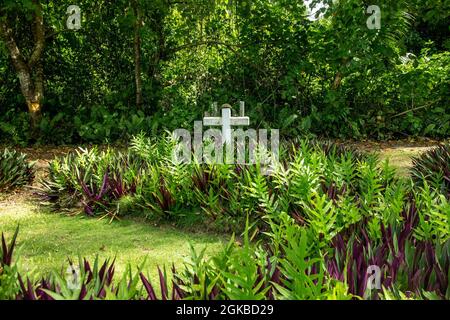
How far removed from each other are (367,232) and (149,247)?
2122 mm

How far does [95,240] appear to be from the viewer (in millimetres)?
4961

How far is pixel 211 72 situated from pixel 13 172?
6065mm

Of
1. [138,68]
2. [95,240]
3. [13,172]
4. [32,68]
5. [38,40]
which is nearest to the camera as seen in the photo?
[95,240]

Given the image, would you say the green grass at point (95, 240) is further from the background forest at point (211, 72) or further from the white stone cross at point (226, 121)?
the background forest at point (211, 72)

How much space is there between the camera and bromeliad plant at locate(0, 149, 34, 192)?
6.71m

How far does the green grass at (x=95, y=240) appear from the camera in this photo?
4.40 metres

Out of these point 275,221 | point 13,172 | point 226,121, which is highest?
point 226,121

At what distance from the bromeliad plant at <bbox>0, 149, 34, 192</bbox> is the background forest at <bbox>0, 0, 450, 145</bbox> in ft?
11.8

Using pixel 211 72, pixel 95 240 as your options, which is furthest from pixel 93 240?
pixel 211 72

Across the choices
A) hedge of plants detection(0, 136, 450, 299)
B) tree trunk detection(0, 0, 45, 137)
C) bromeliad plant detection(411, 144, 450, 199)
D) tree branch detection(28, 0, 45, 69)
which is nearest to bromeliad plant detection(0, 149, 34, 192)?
hedge of plants detection(0, 136, 450, 299)

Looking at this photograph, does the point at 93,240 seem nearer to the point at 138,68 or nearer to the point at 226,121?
the point at 226,121

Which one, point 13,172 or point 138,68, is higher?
point 138,68

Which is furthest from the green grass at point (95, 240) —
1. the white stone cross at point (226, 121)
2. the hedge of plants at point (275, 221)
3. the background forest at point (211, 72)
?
the background forest at point (211, 72)
